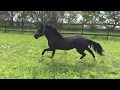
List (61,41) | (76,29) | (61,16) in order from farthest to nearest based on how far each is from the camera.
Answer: (61,16) < (76,29) < (61,41)

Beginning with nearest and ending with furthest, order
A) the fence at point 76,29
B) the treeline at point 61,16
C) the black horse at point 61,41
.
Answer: the black horse at point 61,41 < the fence at point 76,29 < the treeline at point 61,16

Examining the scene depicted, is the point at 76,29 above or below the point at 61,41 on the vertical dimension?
below

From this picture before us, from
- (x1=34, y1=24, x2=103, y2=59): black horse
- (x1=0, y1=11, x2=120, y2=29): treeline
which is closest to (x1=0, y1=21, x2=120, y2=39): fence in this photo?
(x1=0, y1=11, x2=120, y2=29): treeline

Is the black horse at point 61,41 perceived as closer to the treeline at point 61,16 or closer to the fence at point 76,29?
the fence at point 76,29

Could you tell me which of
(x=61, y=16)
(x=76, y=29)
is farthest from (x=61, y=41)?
(x=61, y=16)

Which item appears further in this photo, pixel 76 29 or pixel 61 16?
pixel 61 16

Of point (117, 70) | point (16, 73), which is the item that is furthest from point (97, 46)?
point (16, 73)

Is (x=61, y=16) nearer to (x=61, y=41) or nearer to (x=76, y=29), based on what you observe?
(x=76, y=29)

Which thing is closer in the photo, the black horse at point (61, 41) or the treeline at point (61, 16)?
the black horse at point (61, 41)

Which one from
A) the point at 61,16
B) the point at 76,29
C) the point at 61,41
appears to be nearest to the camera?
the point at 61,41

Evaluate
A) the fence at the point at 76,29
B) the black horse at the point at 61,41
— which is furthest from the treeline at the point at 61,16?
the black horse at the point at 61,41

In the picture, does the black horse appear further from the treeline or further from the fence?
the treeline
